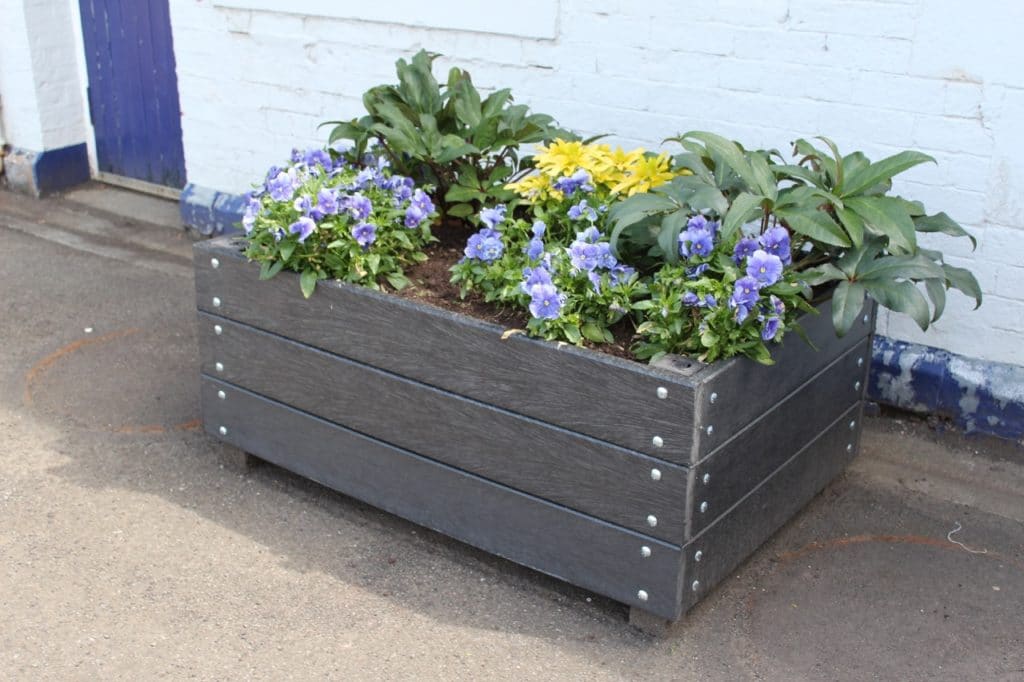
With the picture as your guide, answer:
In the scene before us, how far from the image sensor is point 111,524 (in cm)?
334

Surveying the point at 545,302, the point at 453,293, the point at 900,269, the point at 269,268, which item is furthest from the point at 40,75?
the point at 900,269

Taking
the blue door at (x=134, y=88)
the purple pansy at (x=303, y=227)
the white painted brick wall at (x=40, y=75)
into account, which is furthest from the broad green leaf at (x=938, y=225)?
the white painted brick wall at (x=40, y=75)

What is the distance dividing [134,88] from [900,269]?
4.54 metres

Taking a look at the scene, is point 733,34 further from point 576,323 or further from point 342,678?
point 342,678

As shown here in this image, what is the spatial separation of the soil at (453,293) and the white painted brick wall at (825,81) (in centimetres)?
80

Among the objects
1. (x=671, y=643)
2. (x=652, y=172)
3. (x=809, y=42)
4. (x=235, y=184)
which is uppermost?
(x=809, y=42)

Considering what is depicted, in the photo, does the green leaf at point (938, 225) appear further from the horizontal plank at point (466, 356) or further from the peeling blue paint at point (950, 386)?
the horizontal plank at point (466, 356)

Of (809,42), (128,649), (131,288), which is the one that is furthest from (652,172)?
(131,288)

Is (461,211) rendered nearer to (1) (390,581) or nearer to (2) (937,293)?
(1) (390,581)

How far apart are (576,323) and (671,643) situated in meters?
0.79

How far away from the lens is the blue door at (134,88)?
5.97 m

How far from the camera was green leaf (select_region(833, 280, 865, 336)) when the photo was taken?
2.73 m

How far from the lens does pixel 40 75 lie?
20.5 ft

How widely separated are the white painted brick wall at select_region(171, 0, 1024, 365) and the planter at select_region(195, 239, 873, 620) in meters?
0.53
